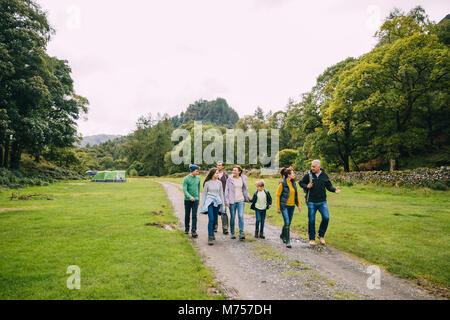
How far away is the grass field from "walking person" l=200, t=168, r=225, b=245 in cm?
343

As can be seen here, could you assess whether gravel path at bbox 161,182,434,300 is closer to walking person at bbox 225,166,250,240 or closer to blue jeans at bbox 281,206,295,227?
blue jeans at bbox 281,206,295,227

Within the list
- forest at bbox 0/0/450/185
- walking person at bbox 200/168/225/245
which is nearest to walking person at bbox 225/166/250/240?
walking person at bbox 200/168/225/245

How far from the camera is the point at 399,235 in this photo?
7.59 m

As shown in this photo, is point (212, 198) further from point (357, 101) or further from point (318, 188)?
point (357, 101)

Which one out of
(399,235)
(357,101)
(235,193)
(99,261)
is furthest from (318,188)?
(357,101)

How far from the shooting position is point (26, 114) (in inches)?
937

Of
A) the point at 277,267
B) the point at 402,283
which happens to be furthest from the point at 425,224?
the point at 277,267

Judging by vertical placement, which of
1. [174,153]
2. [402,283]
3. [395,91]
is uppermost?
[395,91]

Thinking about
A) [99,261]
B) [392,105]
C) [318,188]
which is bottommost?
[99,261]

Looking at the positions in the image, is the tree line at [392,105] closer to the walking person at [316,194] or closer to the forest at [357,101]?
the forest at [357,101]

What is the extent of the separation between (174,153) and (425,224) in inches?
2380

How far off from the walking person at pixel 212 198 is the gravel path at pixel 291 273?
92 centimetres

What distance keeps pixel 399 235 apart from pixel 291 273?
17.4ft
